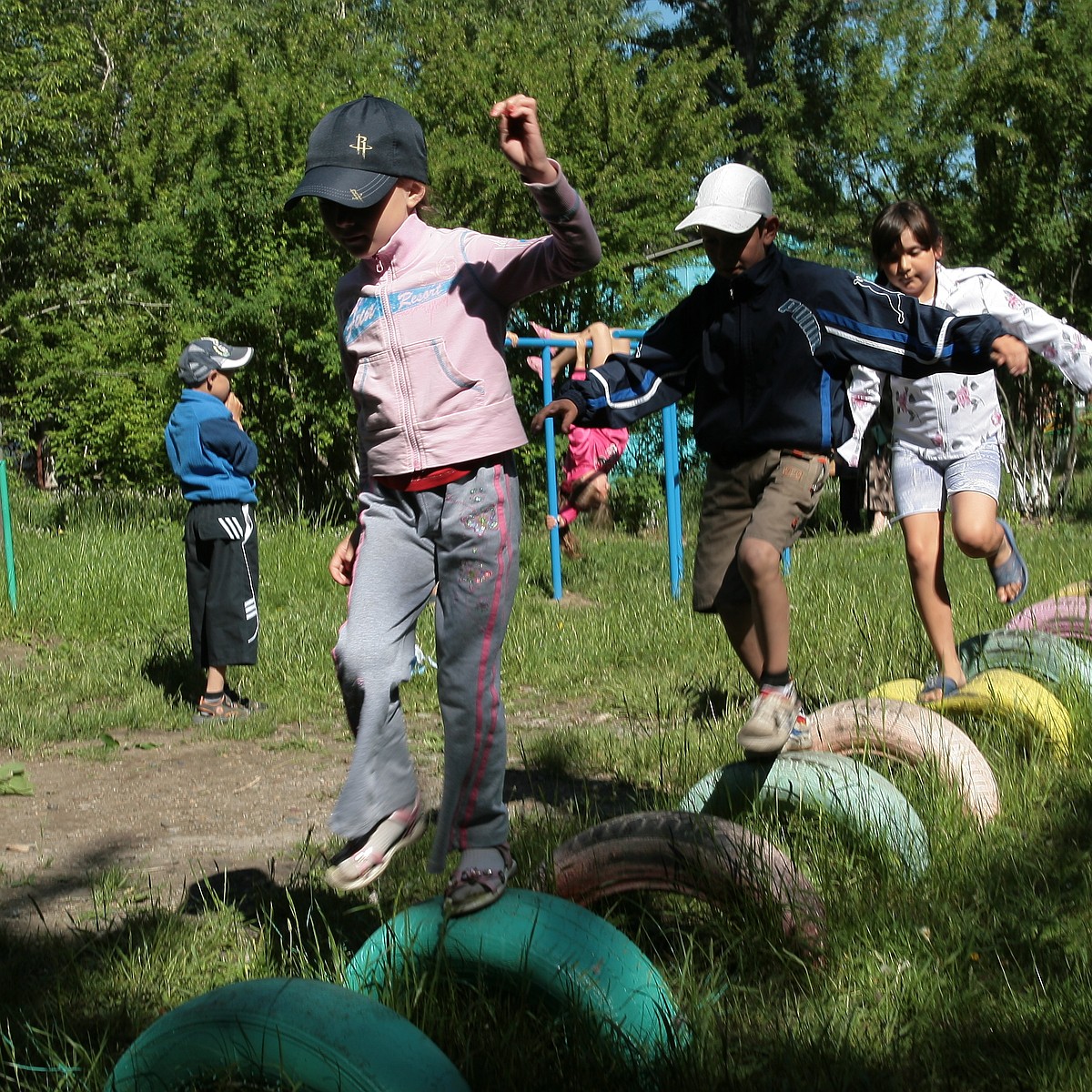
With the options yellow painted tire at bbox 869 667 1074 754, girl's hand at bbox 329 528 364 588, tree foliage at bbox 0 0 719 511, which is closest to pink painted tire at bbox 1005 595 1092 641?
yellow painted tire at bbox 869 667 1074 754

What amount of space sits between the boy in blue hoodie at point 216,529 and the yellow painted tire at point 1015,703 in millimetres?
3370

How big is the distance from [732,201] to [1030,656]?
2.08m

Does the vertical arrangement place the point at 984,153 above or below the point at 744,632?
above

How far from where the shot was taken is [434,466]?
10.1 ft

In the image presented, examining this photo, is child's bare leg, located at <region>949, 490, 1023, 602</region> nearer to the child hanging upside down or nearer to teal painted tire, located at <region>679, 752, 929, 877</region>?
teal painted tire, located at <region>679, 752, 929, 877</region>

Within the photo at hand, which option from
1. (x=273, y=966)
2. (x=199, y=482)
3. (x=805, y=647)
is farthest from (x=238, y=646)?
(x=273, y=966)

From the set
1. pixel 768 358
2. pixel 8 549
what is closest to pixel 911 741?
pixel 768 358

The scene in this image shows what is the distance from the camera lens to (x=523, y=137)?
9.43ft

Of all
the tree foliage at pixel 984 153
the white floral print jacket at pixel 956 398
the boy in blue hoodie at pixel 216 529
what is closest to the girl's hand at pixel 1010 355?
the white floral print jacket at pixel 956 398

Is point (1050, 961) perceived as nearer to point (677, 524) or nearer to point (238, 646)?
point (238, 646)

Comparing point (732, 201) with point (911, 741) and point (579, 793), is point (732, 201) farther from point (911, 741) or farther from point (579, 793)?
point (579, 793)

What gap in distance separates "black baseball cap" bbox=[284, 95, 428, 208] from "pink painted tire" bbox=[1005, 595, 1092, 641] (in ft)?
12.5

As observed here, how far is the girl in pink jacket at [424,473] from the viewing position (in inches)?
120

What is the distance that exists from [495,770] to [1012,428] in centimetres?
1215
